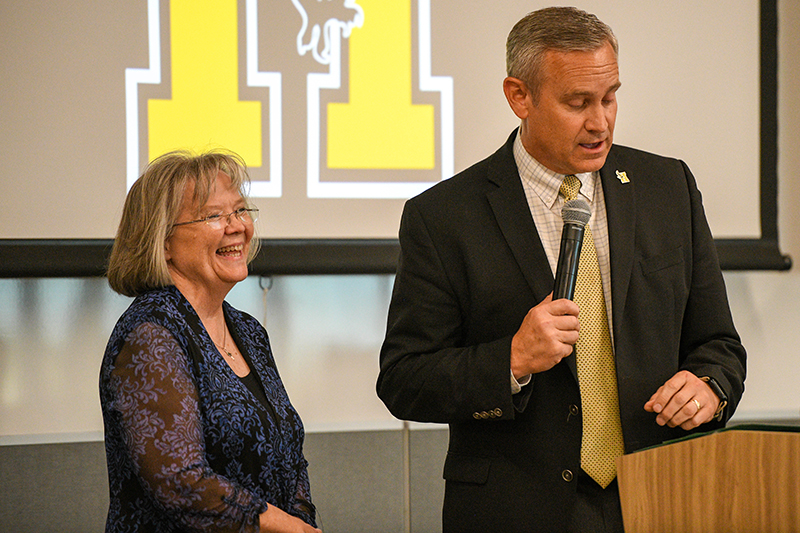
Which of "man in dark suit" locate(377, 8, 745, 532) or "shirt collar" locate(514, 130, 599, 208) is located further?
"shirt collar" locate(514, 130, 599, 208)

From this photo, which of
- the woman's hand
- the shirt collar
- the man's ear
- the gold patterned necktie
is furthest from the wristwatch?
the woman's hand

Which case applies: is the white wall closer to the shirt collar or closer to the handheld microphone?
the shirt collar

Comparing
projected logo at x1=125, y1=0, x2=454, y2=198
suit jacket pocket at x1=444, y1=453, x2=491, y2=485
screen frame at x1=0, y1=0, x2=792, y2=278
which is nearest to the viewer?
suit jacket pocket at x1=444, y1=453, x2=491, y2=485

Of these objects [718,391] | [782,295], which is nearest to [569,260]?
[718,391]

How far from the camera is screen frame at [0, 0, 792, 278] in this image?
8.84 ft

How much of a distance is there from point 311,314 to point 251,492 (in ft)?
4.60

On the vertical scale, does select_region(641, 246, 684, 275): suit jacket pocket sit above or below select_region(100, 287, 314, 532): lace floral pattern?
above

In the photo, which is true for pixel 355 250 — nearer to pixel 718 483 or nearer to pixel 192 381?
pixel 192 381

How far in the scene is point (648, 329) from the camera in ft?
5.24

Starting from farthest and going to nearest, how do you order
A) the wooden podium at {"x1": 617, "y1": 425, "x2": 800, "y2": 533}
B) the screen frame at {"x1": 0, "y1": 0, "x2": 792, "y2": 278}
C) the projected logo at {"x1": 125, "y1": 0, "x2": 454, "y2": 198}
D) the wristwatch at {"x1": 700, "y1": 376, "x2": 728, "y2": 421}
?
the projected logo at {"x1": 125, "y1": 0, "x2": 454, "y2": 198}, the screen frame at {"x1": 0, "y1": 0, "x2": 792, "y2": 278}, the wristwatch at {"x1": 700, "y1": 376, "x2": 728, "y2": 421}, the wooden podium at {"x1": 617, "y1": 425, "x2": 800, "y2": 533}

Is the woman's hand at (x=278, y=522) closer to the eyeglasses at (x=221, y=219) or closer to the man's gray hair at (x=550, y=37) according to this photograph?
the eyeglasses at (x=221, y=219)

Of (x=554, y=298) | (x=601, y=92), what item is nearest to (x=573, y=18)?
(x=601, y=92)

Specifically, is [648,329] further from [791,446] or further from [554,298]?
[791,446]

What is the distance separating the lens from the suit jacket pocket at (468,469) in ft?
5.25
